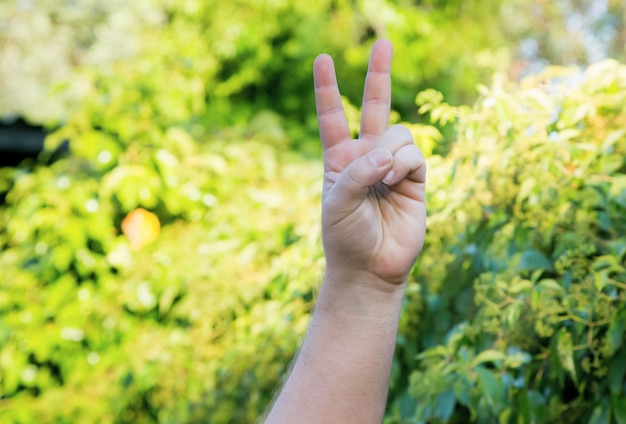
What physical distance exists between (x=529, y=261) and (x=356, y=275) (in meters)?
0.56

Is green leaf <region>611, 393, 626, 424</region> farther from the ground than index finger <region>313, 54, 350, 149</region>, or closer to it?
closer to it

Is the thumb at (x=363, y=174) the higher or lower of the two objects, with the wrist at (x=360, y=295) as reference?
higher

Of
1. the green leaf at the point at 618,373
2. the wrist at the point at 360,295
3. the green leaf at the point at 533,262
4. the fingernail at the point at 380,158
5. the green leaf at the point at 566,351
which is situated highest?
the fingernail at the point at 380,158

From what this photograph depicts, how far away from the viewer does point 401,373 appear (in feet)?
6.98

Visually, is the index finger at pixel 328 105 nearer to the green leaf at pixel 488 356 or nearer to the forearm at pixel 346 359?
the forearm at pixel 346 359

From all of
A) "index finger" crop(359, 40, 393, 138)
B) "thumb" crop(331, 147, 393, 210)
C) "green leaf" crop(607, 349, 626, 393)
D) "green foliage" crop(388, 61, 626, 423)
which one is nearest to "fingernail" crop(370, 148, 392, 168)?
"thumb" crop(331, 147, 393, 210)

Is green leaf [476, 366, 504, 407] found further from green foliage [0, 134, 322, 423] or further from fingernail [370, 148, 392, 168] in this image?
green foliage [0, 134, 322, 423]

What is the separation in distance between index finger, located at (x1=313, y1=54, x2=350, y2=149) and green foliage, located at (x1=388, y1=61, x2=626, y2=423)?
19.0 inches

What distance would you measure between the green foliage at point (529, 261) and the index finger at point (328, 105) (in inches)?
19.0

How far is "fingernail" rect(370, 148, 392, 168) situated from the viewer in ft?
3.90

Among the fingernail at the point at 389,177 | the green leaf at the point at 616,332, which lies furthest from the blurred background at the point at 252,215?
the fingernail at the point at 389,177

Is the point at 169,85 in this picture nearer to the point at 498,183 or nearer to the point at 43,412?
the point at 43,412

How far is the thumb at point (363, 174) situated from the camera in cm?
119

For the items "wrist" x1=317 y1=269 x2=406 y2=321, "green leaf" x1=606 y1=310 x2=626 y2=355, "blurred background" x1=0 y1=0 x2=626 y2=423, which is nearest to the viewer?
"wrist" x1=317 y1=269 x2=406 y2=321
